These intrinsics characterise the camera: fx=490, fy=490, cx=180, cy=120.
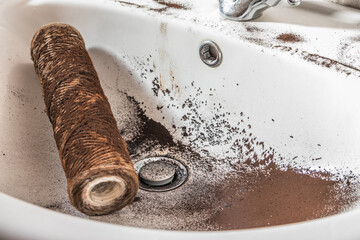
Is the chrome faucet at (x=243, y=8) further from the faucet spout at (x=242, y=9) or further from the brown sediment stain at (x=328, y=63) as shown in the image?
Result: the brown sediment stain at (x=328, y=63)

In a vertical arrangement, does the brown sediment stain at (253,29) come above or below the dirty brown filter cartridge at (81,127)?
above

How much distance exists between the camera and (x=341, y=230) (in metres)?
0.39

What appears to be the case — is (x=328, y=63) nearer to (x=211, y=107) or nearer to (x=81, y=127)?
(x=211, y=107)

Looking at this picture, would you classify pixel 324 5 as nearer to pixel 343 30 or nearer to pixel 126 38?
pixel 343 30

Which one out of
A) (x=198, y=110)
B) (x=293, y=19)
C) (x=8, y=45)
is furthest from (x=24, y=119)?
(x=293, y=19)

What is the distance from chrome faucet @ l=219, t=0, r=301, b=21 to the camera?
831 millimetres

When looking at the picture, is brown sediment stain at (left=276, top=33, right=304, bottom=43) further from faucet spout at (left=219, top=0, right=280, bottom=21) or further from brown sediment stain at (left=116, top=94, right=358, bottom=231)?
brown sediment stain at (left=116, top=94, right=358, bottom=231)

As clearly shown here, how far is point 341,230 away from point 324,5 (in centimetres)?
62

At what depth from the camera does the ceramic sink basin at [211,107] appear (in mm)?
672

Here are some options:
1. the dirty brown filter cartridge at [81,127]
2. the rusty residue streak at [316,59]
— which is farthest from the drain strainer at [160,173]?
the rusty residue streak at [316,59]

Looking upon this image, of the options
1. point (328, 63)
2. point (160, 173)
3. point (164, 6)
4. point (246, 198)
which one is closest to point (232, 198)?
point (246, 198)

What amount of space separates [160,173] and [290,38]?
309mm

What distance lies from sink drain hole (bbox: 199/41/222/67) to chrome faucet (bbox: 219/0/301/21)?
7 centimetres

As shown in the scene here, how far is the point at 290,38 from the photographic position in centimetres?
80
